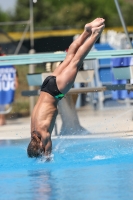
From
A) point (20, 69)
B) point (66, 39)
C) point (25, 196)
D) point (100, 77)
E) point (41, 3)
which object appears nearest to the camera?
point (25, 196)

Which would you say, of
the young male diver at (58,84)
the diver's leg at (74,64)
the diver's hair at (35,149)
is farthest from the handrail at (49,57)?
the diver's hair at (35,149)

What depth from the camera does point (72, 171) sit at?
7.57 meters

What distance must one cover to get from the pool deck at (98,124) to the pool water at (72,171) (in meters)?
0.66

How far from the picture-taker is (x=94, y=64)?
15.9 m

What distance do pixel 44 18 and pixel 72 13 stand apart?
9.85 ft

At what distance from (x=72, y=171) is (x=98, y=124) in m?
4.74

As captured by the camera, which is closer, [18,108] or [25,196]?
[25,196]

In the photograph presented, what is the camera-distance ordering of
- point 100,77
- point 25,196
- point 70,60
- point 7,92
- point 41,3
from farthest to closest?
1. point 41,3
2. point 100,77
3. point 7,92
4. point 70,60
5. point 25,196

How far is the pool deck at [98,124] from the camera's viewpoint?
36.1 feet

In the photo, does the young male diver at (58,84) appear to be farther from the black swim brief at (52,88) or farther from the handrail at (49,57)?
the handrail at (49,57)

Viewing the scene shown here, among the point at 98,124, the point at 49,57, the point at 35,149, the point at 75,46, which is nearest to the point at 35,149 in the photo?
the point at 35,149

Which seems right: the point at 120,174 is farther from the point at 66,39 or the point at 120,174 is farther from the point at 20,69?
the point at 20,69

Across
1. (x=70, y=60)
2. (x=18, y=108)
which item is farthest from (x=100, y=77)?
(x=70, y=60)

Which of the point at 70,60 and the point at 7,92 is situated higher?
the point at 70,60
